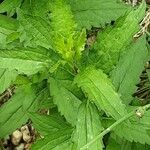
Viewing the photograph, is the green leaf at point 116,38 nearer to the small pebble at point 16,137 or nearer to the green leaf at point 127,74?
the green leaf at point 127,74

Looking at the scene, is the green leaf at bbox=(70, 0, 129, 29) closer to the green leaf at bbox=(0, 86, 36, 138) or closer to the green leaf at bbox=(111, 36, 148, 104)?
the green leaf at bbox=(111, 36, 148, 104)

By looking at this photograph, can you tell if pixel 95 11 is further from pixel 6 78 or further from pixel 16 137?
pixel 16 137

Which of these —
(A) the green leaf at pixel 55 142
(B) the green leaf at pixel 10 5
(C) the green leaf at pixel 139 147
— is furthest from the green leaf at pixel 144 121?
(B) the green leaf at pixel 10 5

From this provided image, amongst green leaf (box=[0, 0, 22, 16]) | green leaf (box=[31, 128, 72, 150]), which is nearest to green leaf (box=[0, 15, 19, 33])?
green leaf (box=[0, 0, 22, 16])

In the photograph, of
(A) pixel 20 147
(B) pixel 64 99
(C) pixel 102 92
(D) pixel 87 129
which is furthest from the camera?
(A) pixel 20 147

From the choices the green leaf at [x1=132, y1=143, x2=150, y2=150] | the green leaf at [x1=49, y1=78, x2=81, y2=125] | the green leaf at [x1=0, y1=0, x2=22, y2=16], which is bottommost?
the green leaf at [x1=132, y1=143, x2=150, y2=150]

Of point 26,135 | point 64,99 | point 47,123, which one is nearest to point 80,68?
point 64,99
